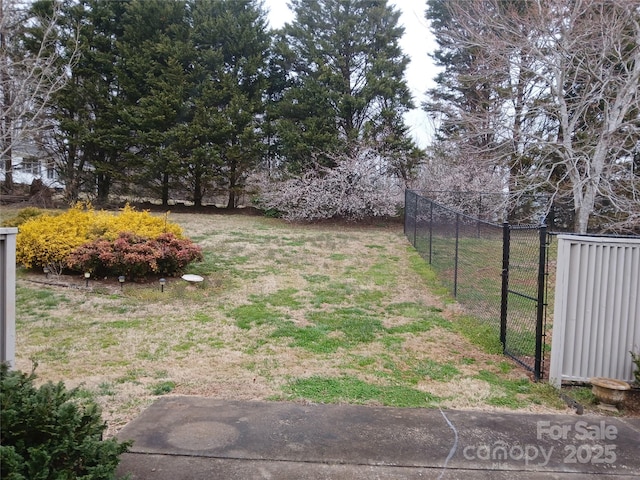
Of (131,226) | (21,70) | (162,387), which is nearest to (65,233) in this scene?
(131,226)

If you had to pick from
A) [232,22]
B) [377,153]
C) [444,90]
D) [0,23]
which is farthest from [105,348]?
[444,90]

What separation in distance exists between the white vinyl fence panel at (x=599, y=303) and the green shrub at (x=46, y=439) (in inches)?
160

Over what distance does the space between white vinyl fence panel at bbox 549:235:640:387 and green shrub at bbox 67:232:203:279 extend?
6.29 metres

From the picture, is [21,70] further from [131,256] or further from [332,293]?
[332,293]

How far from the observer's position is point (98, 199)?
2012 cm

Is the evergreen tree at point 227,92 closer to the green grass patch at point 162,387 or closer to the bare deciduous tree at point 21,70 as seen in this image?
the bare deciduous tree at point 21,70

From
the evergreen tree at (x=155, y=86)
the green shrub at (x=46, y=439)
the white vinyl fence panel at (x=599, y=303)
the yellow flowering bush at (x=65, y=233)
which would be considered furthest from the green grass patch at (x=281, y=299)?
the evergreen tree at (x=155, y=86)

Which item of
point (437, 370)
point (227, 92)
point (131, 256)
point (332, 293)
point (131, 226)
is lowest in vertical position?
point (437, 370)

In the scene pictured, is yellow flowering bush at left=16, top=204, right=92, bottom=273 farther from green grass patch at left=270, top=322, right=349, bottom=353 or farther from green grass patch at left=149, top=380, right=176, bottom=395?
green grass patch at left=149, top=380, right=176, bottom=395

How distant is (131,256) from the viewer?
8047mm

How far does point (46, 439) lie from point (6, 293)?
3.84ft

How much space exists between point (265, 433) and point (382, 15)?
1965 centimetres

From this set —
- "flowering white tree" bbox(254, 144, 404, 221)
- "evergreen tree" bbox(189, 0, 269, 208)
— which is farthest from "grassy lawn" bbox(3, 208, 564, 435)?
"evergreen tree" bbox(189, 0, 269, 208)

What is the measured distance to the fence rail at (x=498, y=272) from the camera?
17.0 feet
